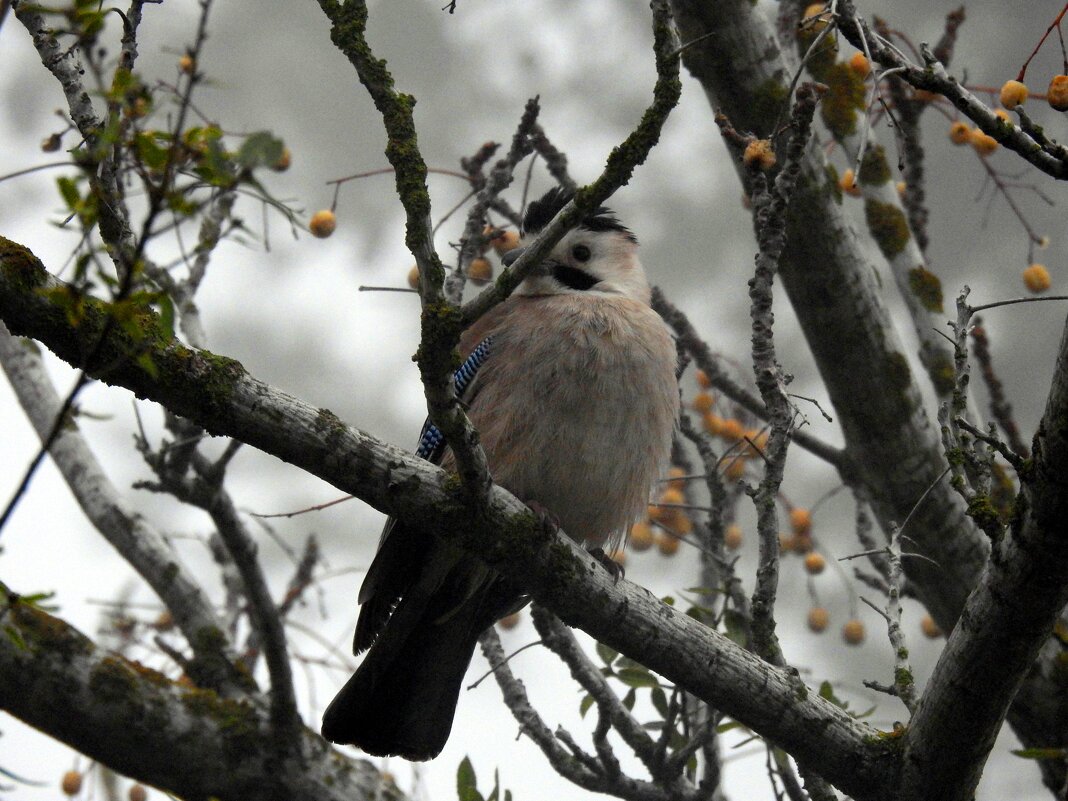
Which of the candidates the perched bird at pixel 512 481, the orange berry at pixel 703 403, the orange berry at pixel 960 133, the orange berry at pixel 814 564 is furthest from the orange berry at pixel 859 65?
the orange berry at pixel 814 564

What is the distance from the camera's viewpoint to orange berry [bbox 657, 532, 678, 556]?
673cm

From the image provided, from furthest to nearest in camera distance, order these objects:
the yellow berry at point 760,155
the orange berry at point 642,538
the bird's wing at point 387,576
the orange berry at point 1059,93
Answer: the orange berry at point 642,538 → the bird's wing at point 387,576 → the yellow berry at point 760,155 → the orange berry at point 1059,93

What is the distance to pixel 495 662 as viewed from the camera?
4.76m

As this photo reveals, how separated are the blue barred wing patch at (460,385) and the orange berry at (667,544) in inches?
94.7

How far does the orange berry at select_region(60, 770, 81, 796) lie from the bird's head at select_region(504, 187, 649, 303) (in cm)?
288

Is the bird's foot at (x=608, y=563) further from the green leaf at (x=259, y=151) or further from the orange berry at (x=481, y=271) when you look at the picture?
the green leaf at (x=259, y=151)

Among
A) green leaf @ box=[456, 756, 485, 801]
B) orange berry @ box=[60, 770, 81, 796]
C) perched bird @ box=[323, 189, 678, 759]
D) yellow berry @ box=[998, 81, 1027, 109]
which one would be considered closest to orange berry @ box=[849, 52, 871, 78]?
yellow berry @ box=[998, 81, 1027, 109]

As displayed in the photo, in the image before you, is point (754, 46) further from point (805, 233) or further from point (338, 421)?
point (338, 421)

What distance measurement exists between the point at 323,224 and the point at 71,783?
267 centimetres

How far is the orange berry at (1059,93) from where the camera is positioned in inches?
132

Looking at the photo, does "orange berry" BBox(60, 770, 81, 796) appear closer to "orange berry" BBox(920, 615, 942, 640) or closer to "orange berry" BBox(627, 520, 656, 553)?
"orange berry" BBox(627, 520, 656, 553)

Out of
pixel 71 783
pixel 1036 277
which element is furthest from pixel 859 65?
pixel 71 783

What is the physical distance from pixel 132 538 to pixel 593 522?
2178mm

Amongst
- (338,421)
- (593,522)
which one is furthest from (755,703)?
(338,421)
